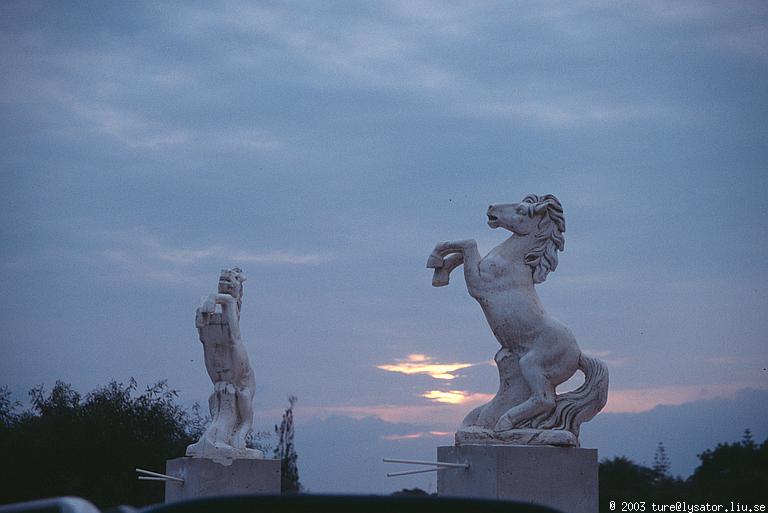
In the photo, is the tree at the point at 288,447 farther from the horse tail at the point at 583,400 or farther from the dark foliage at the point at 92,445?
the horse tail at the point at 583,400

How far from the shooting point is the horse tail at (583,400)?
33.0 feet

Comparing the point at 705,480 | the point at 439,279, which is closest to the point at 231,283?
the point at 439,279

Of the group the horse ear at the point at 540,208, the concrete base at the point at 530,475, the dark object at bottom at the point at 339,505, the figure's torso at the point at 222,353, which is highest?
the horse ear at the point at 540,208

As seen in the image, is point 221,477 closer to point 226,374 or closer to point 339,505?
point 226,374

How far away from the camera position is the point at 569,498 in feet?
32.2

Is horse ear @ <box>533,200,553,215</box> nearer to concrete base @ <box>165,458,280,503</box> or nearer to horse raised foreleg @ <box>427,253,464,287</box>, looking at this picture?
horse raised foreleg @ <box>427,253,464,287</box>

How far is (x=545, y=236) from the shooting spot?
10.4 m

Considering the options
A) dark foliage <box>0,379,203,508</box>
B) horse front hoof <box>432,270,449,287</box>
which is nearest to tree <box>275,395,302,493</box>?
dark foliage <box>0,379,203,508</box>

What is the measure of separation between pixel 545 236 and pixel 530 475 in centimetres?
205

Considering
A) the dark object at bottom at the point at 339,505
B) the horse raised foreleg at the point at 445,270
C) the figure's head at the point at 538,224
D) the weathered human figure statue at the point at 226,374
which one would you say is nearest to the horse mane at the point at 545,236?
the figure's head at the point at 538,224

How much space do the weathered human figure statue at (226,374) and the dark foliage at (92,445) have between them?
868 cm

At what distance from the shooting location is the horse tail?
10.0 m

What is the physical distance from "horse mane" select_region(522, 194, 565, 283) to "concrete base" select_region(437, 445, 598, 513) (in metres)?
1.50

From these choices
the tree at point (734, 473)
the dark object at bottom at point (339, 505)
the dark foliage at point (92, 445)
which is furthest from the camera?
the dark foliage at point (92, 445)
